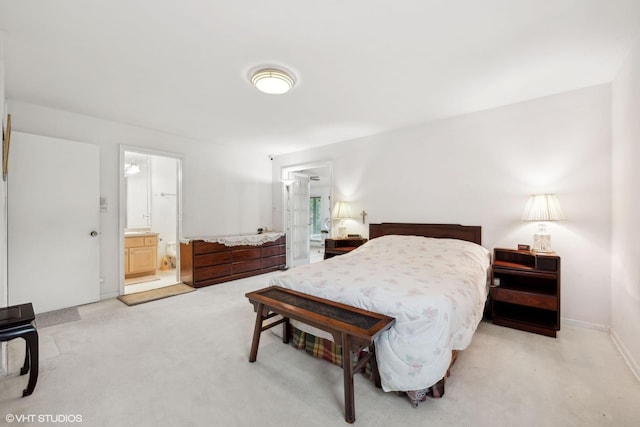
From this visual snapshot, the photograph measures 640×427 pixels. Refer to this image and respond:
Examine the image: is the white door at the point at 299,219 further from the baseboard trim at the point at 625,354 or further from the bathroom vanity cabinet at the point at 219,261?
the baseboard trim at the point at 625,354

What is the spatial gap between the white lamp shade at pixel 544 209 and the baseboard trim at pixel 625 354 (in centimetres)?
113

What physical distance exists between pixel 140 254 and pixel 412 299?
4.88 meters

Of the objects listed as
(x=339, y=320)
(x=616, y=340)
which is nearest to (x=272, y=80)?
(x=339, y=320)

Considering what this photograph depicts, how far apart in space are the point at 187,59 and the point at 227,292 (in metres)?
3.04

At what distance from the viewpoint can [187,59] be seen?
2.25m

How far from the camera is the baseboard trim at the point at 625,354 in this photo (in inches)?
76.0

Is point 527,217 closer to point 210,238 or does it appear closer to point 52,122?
point 210,238

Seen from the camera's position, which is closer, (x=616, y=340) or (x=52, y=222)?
(x=616, y=340)

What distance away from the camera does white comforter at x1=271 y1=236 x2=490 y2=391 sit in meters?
1.61

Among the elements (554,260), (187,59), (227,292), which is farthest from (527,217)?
(227,292)

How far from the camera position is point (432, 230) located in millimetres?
3688

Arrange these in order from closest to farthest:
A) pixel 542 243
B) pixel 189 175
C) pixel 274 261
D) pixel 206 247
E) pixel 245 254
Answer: pixel 542 243, pixel 206 247, pixel 189 175, pixel 245 254, pixel 274 261

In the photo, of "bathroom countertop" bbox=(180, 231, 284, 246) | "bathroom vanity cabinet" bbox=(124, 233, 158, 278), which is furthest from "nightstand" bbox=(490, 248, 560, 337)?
"bathroom vanity cabinet" bbox=(124, 233, 158, 278)

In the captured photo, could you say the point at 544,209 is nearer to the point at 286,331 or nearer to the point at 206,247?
the point at 286,331
